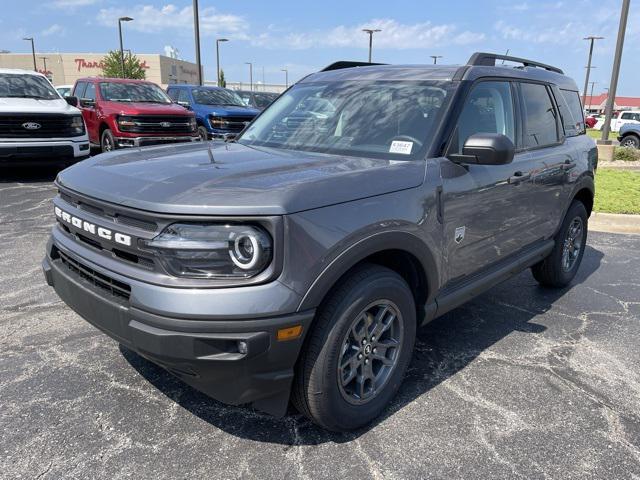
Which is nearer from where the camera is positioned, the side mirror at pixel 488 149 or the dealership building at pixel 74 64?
the side mirror at pixel 488 149

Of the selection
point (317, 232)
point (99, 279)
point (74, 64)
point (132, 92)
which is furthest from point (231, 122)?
point (74, 64)

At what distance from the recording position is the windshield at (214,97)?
13555mm

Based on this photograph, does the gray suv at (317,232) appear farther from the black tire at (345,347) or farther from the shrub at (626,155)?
the shrub at (626,155)

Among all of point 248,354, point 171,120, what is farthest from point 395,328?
point 171,120

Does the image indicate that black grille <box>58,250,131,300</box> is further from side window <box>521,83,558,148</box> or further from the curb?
the curb

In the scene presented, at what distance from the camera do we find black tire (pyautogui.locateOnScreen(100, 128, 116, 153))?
35.0 ft

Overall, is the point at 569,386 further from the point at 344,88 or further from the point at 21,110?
the point at 21,110

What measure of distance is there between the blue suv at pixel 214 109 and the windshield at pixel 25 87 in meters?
3.17

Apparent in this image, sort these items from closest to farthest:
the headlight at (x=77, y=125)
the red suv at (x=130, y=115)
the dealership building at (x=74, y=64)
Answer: the headlight at (x=77, y=125)
the red suv at (x=130, y=115)
the dealership building at (x=74, y=64)

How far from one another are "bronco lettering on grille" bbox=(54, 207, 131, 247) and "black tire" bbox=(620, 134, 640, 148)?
22.4m

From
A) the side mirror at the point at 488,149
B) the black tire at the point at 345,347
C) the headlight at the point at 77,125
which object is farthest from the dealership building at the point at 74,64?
the black tire at the point at 345,347

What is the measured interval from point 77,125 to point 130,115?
1.10 metres

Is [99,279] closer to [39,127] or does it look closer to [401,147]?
[401,147]

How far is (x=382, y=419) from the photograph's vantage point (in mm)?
2779
